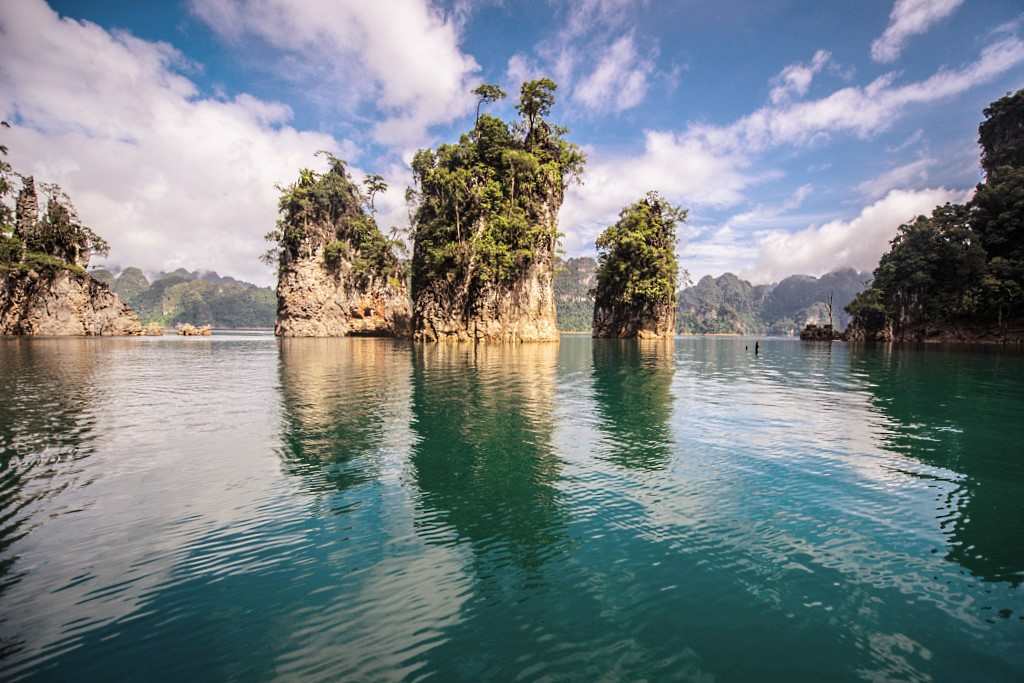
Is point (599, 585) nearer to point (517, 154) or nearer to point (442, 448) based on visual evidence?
point (442, 448)

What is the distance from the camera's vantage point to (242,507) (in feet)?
25.8

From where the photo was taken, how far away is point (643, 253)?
72.6m

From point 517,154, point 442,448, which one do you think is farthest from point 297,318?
point 442,448

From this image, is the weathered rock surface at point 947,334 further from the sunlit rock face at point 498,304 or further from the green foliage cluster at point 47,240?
the green foliage cluster at point 47,240

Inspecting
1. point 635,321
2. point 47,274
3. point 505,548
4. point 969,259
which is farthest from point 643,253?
point 47,274

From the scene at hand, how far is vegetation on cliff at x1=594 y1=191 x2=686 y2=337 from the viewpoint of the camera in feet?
238

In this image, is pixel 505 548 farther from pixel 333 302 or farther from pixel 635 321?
pixel 333 302

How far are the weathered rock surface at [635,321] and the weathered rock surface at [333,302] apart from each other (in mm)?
38138

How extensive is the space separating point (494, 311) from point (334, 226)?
46137mm

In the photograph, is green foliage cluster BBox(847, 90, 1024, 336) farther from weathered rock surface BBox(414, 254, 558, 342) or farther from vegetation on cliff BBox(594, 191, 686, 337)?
weathered rock surface BBox(414, 254, 558, 342)

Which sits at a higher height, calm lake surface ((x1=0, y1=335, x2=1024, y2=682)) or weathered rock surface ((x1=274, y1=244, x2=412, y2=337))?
weathered rock surface ((x1=274, y1=244, x2=412, y2=337))

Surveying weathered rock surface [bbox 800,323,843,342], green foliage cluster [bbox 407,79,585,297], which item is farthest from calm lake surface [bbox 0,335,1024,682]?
weathered rock surface [bbox 800,323,843,342]

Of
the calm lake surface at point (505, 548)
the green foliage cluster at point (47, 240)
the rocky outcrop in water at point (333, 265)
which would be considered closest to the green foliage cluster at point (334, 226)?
the rocky outcrop in water at point (333, 265)

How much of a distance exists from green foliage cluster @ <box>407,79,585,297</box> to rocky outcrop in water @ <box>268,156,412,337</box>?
2949 cm
